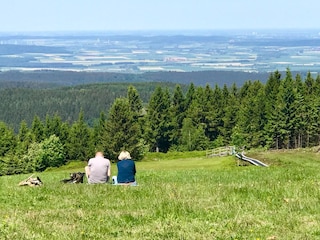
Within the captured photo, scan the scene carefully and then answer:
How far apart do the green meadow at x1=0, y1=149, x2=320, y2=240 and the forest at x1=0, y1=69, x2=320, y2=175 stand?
5395 cm

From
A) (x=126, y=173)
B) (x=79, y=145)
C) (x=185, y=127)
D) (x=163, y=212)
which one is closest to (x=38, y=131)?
(x=79, y=145)

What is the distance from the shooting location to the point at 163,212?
14.0m

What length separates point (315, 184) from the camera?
1794cm

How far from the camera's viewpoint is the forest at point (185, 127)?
285 ft

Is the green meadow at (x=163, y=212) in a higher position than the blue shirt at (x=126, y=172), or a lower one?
higher

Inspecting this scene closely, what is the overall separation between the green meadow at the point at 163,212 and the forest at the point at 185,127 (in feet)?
177

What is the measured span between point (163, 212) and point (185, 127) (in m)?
89.7

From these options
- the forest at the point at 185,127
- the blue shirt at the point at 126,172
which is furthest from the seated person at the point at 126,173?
the forest at the point at 185,127

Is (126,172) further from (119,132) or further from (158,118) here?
(158,118)

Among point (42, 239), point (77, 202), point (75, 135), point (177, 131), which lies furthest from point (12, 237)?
point (177, 131)

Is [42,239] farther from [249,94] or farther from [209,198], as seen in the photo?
[249,94]

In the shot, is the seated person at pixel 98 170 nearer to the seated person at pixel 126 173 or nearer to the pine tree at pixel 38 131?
the seated person at pixel 126 173

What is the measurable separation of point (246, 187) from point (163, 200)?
10.3 feet

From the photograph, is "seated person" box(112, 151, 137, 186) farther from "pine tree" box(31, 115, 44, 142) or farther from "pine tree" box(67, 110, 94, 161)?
"pine tree" box(31, 115, 44, 142)
